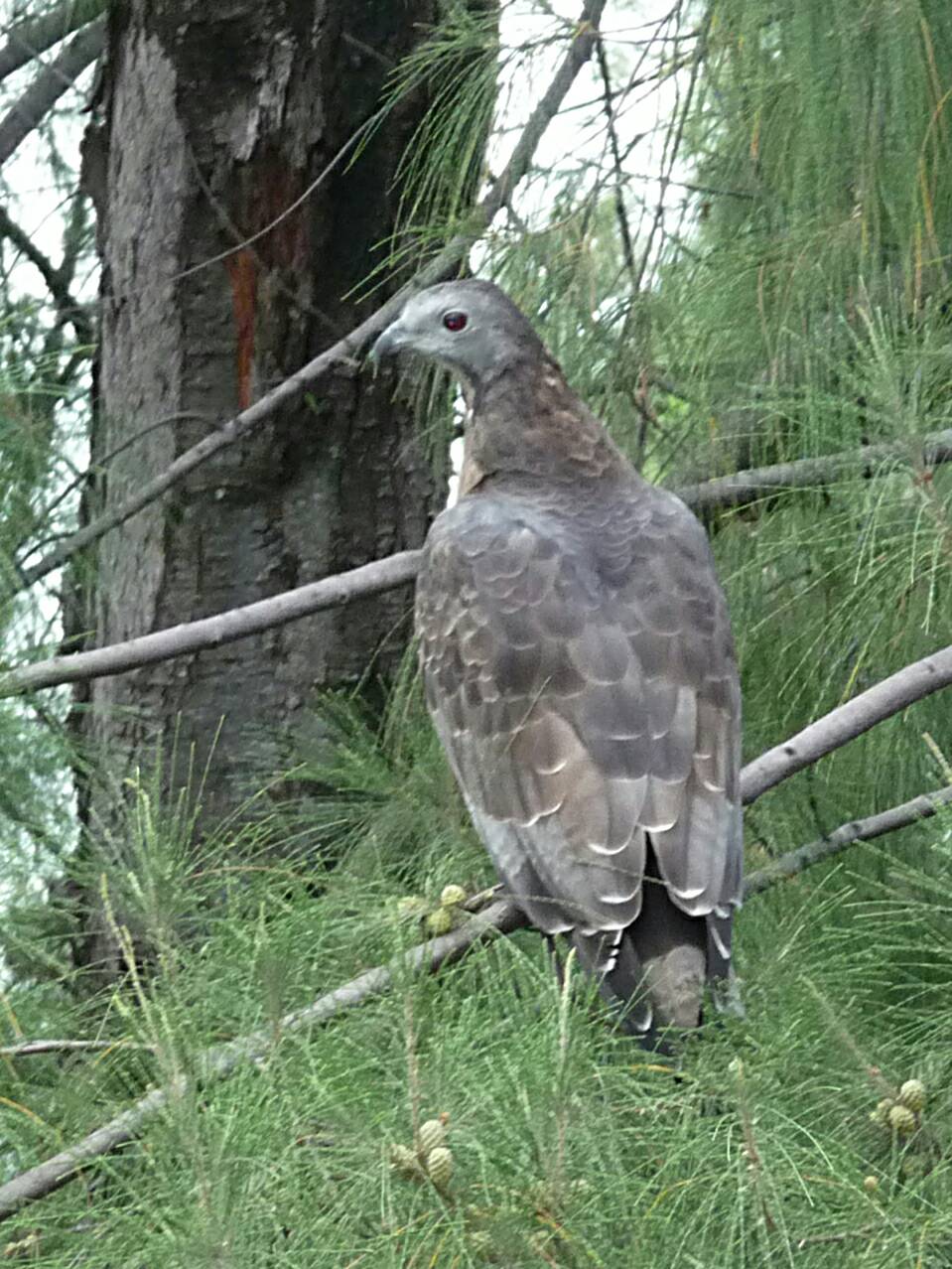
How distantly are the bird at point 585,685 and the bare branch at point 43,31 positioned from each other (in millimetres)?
860

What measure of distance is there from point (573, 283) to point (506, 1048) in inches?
52.3

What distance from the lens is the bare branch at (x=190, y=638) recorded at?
201cm

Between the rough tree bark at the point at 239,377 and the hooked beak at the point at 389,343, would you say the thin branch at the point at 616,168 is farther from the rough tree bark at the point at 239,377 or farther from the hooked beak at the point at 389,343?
the rough tree bark at the point at 239,377

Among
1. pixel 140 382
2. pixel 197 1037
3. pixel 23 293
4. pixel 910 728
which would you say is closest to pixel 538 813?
pixel 910 728

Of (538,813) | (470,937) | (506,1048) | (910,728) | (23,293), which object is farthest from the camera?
(23,293)

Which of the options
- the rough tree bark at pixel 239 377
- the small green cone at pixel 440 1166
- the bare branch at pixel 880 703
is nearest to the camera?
the small green cone at pixel 440 1166

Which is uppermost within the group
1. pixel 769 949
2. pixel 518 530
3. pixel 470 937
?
pixel 518 530

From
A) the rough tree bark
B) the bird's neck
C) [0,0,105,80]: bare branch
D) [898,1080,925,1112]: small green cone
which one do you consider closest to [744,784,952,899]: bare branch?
[898,1080,925,1112]: small green cone

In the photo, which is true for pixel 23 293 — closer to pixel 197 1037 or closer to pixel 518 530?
pixel 518 530

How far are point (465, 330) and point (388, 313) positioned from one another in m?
0.12

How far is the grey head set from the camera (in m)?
2.65

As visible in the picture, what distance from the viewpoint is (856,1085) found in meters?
1.53

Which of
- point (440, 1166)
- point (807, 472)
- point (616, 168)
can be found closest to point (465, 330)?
point (616, 168)

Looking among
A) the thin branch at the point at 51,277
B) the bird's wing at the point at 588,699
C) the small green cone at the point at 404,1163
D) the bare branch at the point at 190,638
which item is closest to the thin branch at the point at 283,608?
the bare branch at the point at 190,638
